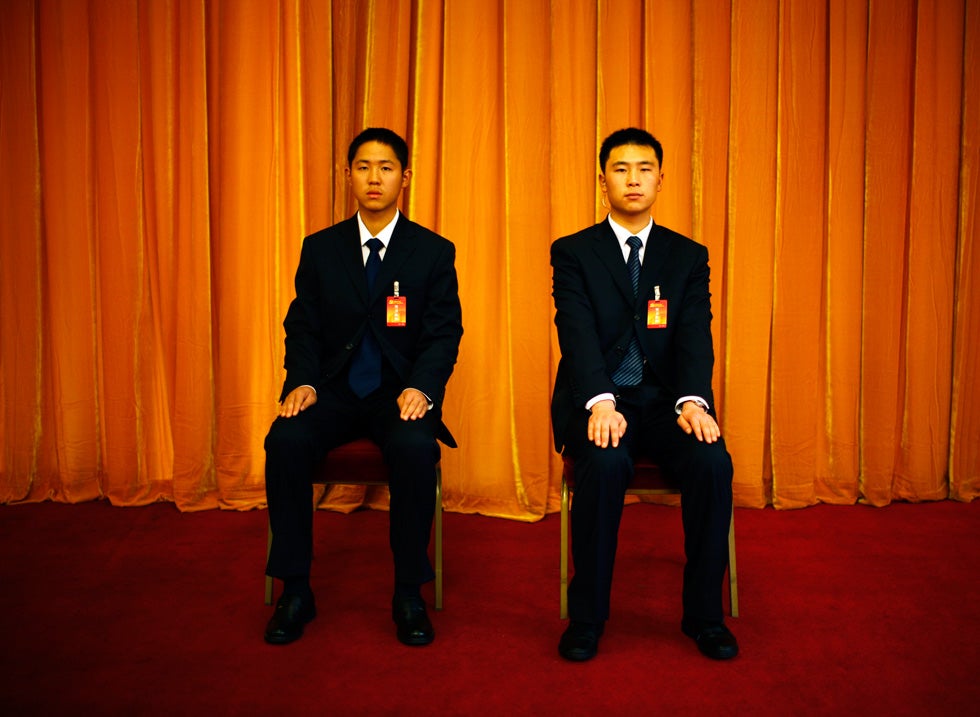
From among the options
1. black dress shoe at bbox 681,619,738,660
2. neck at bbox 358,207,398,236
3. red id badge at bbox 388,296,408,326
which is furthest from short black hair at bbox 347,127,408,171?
black dress shoe at bbox 681,619,738,660

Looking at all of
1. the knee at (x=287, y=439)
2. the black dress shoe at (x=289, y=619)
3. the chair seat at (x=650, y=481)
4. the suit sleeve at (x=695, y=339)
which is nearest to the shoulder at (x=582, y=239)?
the suit sleeve at (x=695, y=339)

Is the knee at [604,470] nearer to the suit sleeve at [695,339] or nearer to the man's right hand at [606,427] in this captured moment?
the man's right hand at [606,427]

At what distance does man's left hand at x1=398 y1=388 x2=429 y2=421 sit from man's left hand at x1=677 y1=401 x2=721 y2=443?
722 mm

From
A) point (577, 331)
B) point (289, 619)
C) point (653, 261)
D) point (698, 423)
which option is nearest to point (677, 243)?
point (653, 261)

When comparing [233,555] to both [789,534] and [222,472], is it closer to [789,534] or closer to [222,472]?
[222,472]

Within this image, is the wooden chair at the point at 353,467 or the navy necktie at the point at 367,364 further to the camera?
the navy necktie at the point at 367,364

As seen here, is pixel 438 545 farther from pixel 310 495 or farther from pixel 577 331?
pixel 577 331

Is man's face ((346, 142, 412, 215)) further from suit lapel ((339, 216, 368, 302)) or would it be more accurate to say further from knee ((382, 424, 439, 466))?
knee ((382, 424, 439, 466))

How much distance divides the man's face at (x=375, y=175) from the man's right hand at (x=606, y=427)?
977 millimetres

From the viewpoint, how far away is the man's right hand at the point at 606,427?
208 centimetres

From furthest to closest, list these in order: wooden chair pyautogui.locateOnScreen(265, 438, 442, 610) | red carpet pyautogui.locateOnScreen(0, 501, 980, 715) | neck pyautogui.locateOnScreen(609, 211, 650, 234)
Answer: neck pyautogui.locateOnScreen(609, 211, 650, 234) → wooden chair pyautogui.locateOnScreen(265, 438, 442, 610) → red carpet pyautogui.locateOnScreen(0, 501, 980, 715)

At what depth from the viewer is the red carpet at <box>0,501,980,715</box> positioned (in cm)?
184

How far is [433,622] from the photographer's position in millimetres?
2268

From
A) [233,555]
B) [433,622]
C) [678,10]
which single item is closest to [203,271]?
[233,555]
